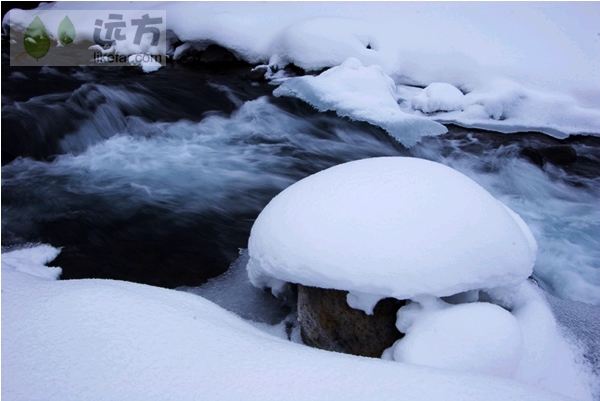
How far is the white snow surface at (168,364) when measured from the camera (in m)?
1.30

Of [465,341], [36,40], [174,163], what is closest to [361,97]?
[174,163]

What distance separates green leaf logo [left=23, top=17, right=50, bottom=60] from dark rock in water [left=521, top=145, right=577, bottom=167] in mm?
9012

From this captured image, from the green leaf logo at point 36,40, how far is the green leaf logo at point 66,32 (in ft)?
1.14

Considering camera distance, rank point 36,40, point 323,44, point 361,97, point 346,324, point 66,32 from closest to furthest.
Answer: point 346,324, point 361,97, point 323,44, point 66,32, point 36,40

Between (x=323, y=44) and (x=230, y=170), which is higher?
(x=323, y=44)

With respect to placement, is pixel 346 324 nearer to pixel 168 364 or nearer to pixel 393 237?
pixel 393 237

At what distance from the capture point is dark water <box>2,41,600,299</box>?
11.0 feet

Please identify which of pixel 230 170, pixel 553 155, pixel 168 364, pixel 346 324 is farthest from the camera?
pixel 553 155

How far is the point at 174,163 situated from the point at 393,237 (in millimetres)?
3398

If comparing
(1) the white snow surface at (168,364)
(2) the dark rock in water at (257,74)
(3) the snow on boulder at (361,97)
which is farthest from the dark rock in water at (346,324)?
(2) the dark rock in water at (257,74)

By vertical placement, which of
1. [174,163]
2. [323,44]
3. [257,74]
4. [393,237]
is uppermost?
[323,44]

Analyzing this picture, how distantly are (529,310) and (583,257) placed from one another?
1756 mm

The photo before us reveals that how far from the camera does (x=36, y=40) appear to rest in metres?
9.88

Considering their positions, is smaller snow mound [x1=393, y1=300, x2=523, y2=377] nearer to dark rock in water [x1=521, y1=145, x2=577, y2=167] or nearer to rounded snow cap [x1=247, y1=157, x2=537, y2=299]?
rounded snow cap [x1=247, y1=157, x2=537, y2=299]
